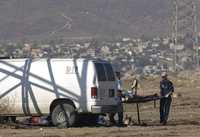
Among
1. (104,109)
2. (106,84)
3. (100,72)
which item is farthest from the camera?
(106,84)

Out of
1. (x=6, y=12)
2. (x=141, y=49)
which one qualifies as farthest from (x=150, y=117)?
(x=6, y=12)

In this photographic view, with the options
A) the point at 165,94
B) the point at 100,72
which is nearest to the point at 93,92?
the point at 100,72

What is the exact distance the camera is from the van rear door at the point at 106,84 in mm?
26391

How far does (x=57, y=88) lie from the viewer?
26.3 metres

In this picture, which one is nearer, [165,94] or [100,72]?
[100,72]

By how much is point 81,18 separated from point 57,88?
431ft

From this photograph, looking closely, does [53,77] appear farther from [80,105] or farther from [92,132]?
[92,132]

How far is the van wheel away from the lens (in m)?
26.6

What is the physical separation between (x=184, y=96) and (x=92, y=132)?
2663 cm

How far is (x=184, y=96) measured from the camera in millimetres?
50344

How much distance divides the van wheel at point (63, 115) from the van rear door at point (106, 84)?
0.87 m

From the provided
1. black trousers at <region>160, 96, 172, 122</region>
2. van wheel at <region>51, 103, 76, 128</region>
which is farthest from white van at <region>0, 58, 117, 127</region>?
black trousers at <region>160, 96, 172, 122</region>

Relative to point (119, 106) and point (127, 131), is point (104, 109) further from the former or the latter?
point (127, 131)

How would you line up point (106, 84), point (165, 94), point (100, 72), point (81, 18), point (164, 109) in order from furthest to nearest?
point (81, 18)
point (164, 109)
point (165, 94)
point (106, 84)
point (100, 72)
